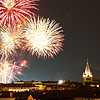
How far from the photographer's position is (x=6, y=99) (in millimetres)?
47219

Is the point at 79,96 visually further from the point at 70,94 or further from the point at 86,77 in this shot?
the point at 86,77

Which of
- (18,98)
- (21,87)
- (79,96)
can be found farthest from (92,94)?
(21,87)

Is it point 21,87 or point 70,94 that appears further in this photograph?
point 21,87

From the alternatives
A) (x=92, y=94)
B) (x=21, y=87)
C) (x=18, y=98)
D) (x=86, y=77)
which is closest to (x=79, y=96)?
(x=92, y=94)

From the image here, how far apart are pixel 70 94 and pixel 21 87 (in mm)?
54253

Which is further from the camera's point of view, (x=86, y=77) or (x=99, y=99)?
(x=86, y=77)

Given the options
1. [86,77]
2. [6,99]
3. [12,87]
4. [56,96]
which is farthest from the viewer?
[86,77]

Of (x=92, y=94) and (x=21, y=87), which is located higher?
(x=21, y=87)

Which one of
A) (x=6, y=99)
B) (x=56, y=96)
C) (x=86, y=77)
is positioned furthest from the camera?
(x=86, y=77)

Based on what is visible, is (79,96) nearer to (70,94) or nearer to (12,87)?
(70,94)

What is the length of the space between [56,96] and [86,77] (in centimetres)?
8559

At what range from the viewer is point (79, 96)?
1965 inches

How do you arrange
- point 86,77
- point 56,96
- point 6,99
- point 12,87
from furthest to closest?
point 86,77 → point 12,87 → point 56,96 → point 6,99

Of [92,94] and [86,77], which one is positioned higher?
[86,77]
